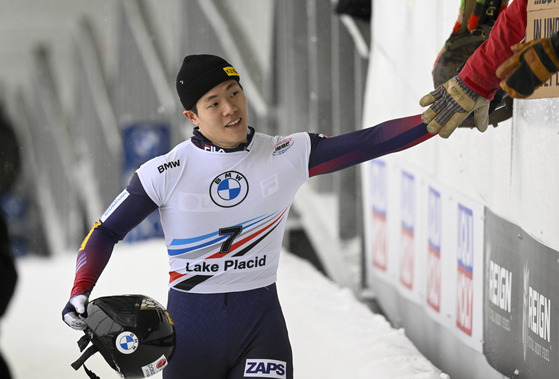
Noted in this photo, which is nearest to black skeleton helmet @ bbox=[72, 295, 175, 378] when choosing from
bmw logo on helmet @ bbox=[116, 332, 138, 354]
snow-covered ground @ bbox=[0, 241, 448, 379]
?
bmw logo on helmet @ bbox=[116, 332, 138, 354]

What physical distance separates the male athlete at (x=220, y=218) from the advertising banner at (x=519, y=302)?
817 mm

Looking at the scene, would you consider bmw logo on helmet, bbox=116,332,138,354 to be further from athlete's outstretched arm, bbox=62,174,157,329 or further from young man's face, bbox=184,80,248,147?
young man's face, bbox=184,80,248,147

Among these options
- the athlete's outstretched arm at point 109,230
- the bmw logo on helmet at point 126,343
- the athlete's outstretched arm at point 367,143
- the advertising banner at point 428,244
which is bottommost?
the advertising banner at point 428,244

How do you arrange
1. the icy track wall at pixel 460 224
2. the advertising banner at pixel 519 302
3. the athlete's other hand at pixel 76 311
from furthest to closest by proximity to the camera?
the icy track wall at pixel 460 224 < the advertising banner at pixel 519 302 < the athlete's other hand at pixel 76 311

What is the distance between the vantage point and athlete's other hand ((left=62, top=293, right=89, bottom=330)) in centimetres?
326

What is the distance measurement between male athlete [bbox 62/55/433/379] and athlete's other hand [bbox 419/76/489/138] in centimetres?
9

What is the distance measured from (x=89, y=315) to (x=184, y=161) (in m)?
0.66

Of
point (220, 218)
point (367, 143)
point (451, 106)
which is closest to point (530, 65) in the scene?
point (451, 106)

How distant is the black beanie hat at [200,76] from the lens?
3.42m

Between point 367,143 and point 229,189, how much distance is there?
0.54 meters

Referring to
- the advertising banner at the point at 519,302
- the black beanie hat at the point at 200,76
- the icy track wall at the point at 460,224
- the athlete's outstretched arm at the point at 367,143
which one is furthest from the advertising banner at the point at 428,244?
the black beanie hat at the point at 200,76

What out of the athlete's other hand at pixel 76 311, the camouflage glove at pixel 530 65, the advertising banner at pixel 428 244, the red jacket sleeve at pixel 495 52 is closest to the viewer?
the camouflage glove at pixel 530 65

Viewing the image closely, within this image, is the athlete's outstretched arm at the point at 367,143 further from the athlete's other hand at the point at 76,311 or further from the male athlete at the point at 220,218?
the athlete's other hand at the point at 76,311

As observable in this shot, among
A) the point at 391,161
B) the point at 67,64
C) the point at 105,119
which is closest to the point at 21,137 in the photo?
the point at 67,64
